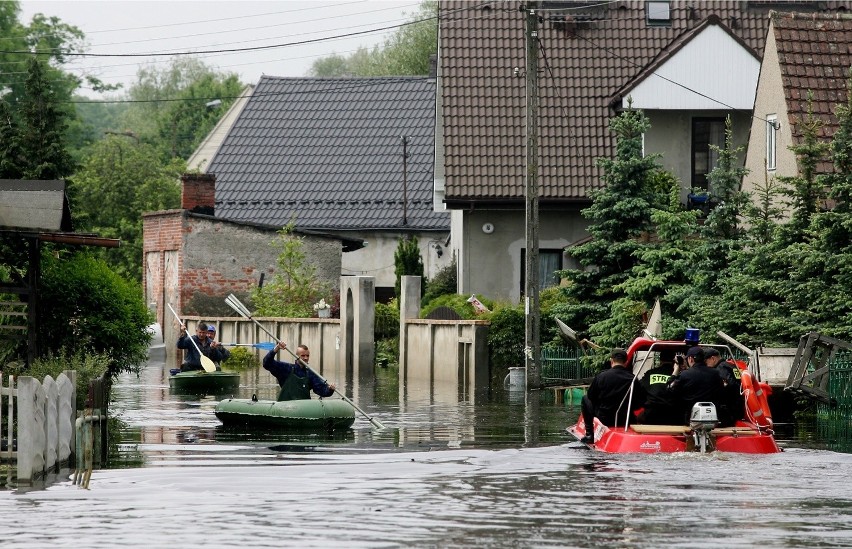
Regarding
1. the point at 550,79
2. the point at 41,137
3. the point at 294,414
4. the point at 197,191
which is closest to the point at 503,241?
the point at 550,79

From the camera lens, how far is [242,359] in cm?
5053

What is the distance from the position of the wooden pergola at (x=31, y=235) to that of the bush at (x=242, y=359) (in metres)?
24.4

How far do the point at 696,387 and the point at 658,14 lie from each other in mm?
28401

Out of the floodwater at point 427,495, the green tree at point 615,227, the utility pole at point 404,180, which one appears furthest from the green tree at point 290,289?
the floodwater at point 427,495

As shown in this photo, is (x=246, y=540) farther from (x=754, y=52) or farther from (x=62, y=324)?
(x=754, y=52)

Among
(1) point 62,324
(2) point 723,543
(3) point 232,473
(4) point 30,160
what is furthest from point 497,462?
(4) point 30,160

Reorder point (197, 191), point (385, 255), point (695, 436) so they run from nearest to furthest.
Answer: point (695, 436), point (197, 191), point (385, 255)

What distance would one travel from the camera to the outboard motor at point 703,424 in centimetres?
2161

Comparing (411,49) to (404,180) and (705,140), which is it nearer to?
(404,180)

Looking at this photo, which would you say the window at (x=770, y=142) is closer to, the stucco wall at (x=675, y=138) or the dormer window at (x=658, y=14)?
the stucco wall at (x=675, y=138)

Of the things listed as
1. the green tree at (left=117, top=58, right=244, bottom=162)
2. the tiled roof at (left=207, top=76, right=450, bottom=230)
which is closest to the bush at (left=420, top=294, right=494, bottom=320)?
the tiled roof at (left=207, top=76, right=450, bottom=230)

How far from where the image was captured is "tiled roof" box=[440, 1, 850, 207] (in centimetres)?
4525

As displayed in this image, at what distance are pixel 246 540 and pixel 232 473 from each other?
18.5 feet

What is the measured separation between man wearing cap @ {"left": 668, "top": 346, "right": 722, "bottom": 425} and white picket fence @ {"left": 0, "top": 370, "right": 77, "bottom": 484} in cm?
804
